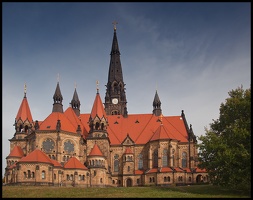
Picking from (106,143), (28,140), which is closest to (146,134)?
(106,143)

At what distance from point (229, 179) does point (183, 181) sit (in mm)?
36623

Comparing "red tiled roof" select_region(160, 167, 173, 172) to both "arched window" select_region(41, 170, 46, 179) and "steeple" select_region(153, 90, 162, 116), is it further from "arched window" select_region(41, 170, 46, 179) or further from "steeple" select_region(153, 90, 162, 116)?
"arched window" select_region(41, 170, 46, 179)

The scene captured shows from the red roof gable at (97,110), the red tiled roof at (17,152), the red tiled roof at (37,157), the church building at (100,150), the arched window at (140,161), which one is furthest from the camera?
the arched window at (140,161)

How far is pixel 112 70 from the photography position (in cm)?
11169

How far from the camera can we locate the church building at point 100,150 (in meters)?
73.2

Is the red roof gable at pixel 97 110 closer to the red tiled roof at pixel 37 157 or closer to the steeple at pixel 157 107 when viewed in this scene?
the red tiled roof at pixel 37 157

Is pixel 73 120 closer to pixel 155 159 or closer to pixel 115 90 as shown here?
pixel 155 159

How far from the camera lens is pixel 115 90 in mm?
109500

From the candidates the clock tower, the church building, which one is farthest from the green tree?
the clock tower

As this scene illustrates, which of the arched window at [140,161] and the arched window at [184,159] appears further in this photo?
the arched window at [140,161]

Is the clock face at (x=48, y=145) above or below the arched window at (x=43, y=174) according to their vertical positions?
above

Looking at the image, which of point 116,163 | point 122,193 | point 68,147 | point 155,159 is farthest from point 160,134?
point 122,193

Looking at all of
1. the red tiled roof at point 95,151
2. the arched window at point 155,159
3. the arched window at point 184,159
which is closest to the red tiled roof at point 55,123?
the red tiled roof at point 95,151

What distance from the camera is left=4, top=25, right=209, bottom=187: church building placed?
240 ft
